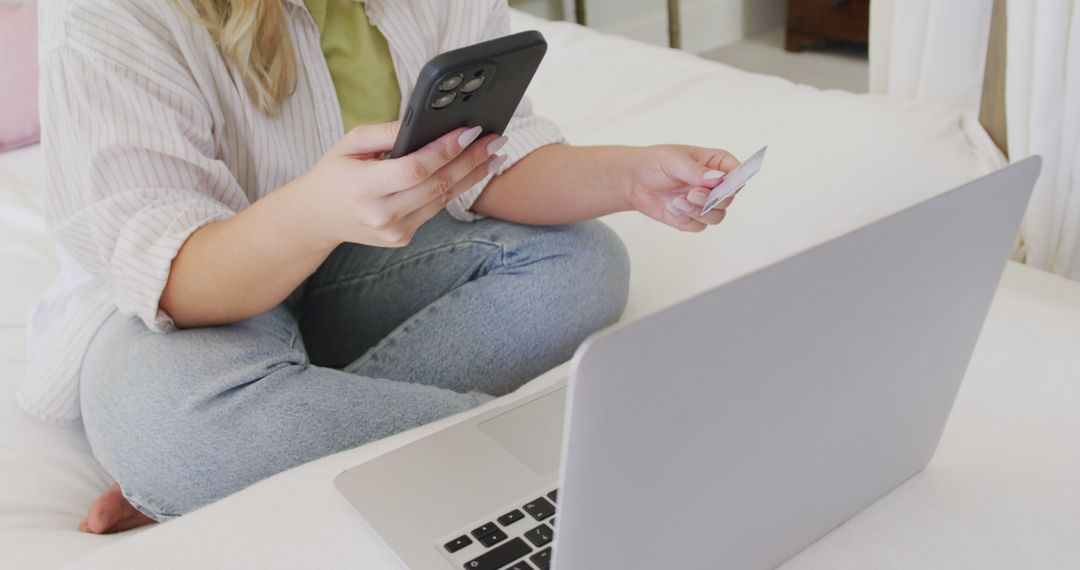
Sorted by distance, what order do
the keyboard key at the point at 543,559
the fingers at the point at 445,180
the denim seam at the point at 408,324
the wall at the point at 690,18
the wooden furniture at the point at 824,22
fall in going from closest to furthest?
the keyboard key at the point at 543,559 → the fingers at the point at 445,180 → the denim seam at the point at 408,324 → the wooden furniture at the point at 824,22 → the wall at the point at 690,18

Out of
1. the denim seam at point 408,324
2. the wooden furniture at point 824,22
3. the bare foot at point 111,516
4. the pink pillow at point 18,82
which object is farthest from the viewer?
the wooden furniture at point 824,22

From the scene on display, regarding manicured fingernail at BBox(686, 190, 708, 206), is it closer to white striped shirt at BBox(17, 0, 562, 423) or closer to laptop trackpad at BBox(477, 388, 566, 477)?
laptop trackpad at BBox(477, 388, 566, 477)

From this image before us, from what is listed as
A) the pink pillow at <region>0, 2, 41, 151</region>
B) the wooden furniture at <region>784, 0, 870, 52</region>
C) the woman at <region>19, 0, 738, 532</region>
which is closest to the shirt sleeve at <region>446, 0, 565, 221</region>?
the woman at <region>19, 0, 738, 532</region>

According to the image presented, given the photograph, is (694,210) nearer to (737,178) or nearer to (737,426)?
(737,178)

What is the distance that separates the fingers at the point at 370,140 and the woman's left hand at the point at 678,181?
0.23m

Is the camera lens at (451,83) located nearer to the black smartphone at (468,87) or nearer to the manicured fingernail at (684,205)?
the black smartphone at (468,87)

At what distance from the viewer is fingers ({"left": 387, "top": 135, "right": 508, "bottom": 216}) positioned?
0.63 metres

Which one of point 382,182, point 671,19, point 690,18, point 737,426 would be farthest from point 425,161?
point 690,18

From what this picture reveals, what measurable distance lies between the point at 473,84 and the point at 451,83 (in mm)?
25

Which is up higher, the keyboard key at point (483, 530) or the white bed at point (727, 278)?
the keyboard key at point (483, 530)

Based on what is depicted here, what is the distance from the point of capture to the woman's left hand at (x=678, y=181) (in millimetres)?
714

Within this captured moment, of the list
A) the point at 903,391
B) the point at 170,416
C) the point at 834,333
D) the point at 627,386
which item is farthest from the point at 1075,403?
the point at 170,416

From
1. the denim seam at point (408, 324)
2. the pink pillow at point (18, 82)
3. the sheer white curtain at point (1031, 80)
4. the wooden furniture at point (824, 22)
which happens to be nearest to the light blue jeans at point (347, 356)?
the denim seam at point (408, 324)

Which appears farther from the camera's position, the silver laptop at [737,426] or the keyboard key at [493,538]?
the keyboard key at [493,538]
